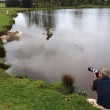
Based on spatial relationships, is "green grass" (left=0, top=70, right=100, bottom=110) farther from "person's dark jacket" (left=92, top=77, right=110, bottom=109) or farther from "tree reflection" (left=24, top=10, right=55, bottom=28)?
"tree reflection" (left=24, top=10, right=55, bottom=28)

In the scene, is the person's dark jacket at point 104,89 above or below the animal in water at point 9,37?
above

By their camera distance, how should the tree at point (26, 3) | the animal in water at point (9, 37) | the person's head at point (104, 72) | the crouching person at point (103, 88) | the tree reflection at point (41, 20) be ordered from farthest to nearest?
1. the tree at point (26, 3)
2. the tree reflection at point (41, 20)
3. the animal in water at point (9, 37)
4. the crouching person at point (103, 88)
5. the person's head at point (104, 72)

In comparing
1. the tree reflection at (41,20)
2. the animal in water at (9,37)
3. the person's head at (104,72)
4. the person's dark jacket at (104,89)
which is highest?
the person's head at (104,72)

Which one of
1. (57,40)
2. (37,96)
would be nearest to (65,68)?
(37,96)

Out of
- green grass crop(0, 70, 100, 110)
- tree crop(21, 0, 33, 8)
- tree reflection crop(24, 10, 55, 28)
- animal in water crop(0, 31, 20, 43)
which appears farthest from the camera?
tree crop(21, 0, 33, 8)

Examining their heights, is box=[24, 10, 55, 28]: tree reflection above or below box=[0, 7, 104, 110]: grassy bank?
below

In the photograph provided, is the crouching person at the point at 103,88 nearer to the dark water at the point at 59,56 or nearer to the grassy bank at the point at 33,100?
the grassy bank at the point at 33,100

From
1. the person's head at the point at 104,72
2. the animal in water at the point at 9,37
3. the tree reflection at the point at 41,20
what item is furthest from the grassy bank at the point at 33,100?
the tree reflection at the point at 41,20

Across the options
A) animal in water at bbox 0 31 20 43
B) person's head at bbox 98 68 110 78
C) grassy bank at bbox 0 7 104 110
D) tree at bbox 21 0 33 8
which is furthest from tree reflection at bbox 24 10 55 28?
person's head at bbox 98 68 110 78
